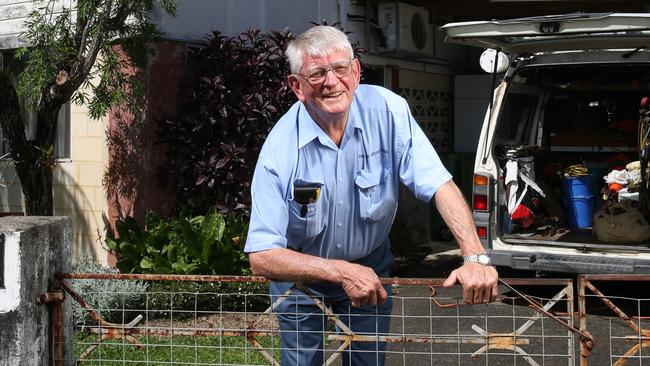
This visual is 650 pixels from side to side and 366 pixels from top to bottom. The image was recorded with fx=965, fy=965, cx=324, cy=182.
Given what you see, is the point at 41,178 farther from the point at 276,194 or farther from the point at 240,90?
the point at 276,194

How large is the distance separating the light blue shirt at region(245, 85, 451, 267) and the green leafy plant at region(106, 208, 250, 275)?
3922mm

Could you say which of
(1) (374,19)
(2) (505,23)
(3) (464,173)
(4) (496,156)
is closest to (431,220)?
(3) (464,173)

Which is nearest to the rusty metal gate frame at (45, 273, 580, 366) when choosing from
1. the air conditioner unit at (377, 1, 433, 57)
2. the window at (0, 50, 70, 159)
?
the window at (0, 50, 70, 159)

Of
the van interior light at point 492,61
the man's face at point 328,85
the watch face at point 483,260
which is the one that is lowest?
the watch face at point 483,260

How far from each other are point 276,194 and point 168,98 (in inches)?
220

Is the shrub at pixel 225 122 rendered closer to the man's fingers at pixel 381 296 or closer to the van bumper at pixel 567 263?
the van bumper at pixel 567 263

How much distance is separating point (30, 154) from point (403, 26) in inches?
203

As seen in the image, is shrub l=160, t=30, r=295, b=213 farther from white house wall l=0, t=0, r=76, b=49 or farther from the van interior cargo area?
the van interior cargo area

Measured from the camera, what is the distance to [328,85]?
145 inches

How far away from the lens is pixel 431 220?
40.2ft

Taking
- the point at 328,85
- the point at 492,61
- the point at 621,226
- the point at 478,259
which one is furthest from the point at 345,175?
the point at 492,61

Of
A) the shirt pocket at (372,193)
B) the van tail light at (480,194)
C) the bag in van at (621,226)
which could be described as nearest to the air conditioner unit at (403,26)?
the van tail light at (480,194)

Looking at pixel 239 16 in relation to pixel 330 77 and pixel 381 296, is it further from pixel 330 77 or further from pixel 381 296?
pixel 381 296

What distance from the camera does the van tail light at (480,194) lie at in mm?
8250
